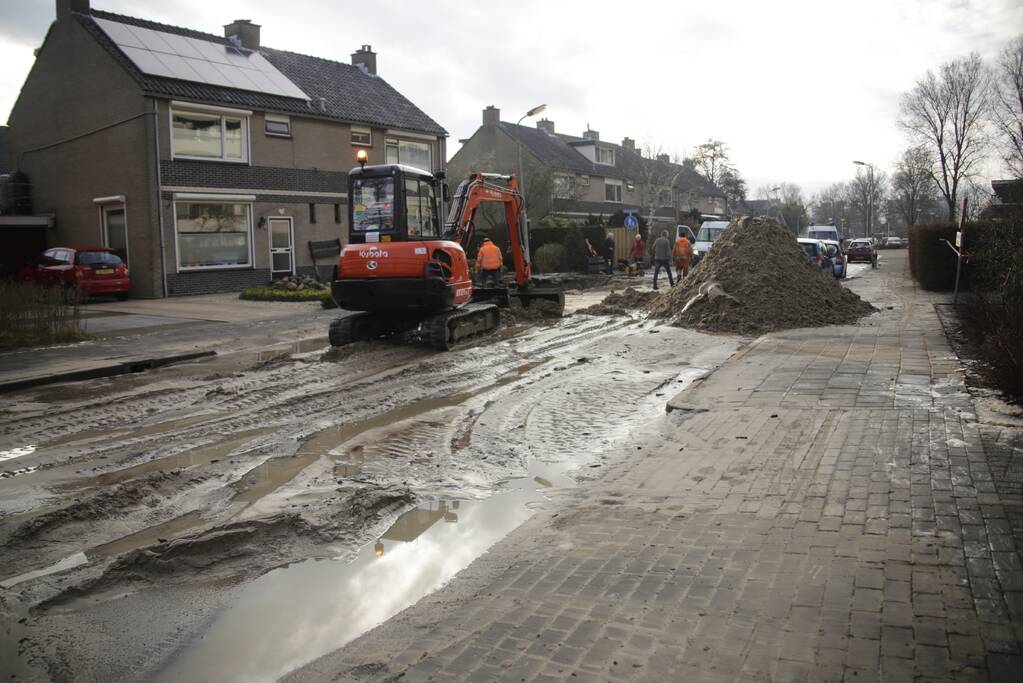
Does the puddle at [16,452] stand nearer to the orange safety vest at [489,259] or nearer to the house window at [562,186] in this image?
the orange safety vest at [489,259]

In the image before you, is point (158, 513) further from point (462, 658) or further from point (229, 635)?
point (462, 658)

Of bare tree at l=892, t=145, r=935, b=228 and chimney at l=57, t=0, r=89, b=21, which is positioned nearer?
chimney at l=57, t=0, r=89, b=21

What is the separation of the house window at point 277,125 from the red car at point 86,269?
6.82 metres

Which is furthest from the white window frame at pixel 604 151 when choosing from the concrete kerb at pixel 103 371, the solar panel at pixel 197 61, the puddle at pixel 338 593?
the puddle at pixel 338 593

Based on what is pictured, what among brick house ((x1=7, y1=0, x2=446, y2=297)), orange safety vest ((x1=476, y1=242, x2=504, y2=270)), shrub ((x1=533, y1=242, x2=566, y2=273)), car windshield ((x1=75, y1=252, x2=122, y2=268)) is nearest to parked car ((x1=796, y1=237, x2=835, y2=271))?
shrub ((x1=533, y1=242, x2=566, y2=273))

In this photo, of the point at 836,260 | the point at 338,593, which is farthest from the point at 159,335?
the point at 836,260

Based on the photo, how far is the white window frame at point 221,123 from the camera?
80.5 feet

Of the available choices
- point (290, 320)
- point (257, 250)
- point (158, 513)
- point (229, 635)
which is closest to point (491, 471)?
point (158, 513)

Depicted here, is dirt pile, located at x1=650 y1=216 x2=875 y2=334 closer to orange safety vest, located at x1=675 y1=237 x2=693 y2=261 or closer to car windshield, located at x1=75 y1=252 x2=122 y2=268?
orange safety vest, located at x1=675 y1=237 x2=693 y2=261

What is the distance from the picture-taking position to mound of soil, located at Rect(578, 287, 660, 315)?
1888 centimetres

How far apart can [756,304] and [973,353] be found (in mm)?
4957

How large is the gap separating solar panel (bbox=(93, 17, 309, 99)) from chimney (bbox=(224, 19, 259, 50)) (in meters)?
0.59

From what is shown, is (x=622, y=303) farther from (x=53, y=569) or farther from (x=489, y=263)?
(x=53, y=569)

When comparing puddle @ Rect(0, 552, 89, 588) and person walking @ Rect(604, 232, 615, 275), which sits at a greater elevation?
person walking @ Rect(604, 232, 615, 275)
